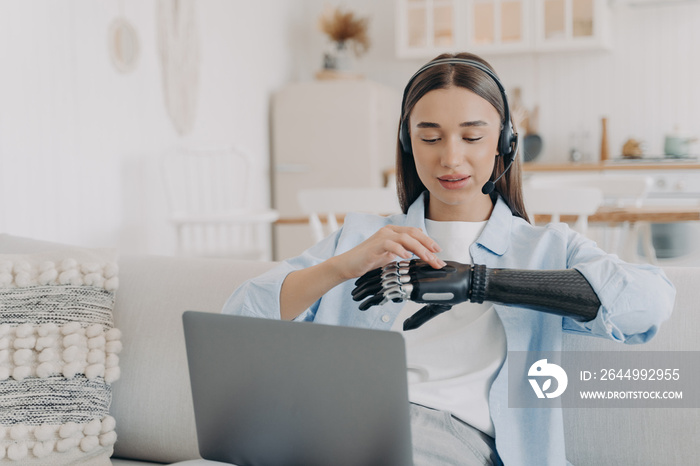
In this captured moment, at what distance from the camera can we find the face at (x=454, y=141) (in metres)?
1.15

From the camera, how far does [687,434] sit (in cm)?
123

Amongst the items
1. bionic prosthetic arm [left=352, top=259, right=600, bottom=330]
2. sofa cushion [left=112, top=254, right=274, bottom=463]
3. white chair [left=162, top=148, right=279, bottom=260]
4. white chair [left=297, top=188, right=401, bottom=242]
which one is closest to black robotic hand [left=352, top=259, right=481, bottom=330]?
bionic prosthetic arm [left=352, top=259, right=600, bottom=330]

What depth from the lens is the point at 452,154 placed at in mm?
1139

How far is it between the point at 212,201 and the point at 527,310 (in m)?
3.11

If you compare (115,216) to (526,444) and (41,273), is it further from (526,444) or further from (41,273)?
(526,444)

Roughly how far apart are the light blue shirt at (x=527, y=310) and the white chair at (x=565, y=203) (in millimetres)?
1126

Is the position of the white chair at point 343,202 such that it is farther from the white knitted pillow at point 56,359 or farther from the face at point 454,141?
the face at point 454,141

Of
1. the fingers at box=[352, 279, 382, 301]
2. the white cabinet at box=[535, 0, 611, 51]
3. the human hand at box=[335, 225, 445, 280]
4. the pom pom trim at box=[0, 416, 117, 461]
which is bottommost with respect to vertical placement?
the pom pom trim at box=[0, 416, 117, 461]

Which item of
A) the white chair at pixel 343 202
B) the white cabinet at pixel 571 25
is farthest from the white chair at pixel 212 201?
the white cabinet at pixel 571 25

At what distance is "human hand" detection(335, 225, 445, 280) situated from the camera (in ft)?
3.30

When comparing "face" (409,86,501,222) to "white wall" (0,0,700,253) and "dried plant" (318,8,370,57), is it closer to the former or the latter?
"white wall" (0,0,700,253)

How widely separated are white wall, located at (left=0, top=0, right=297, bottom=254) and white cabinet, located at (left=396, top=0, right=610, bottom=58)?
1.32 m

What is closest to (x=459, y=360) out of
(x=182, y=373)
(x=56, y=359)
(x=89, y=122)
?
(x=182, y=373)

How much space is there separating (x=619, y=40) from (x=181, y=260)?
4.13 metres
